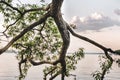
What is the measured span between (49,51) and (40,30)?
1429 mm

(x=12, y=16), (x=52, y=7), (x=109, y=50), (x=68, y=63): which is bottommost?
(x=68, y=63)

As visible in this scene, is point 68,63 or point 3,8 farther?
point 68,63

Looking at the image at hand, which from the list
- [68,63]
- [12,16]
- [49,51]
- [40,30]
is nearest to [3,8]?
[12,16]

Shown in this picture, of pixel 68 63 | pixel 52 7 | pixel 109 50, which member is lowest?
pixel 68 63

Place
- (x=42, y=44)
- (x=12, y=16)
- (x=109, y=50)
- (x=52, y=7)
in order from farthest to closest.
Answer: (x=42, y=44) → (x=12, y=16) → (x=109, y=50) → (x=52, y=7)

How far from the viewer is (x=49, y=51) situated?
1927 cm

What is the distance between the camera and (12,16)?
17.8 meters

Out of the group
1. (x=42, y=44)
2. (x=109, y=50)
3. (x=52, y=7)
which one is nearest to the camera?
(x=52, y=7)

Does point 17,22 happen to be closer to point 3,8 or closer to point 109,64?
point 3,8

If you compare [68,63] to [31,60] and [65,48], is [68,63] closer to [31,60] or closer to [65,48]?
[31,60]

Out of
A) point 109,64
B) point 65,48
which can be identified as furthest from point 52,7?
point 109,64

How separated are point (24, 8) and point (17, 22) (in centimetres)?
139

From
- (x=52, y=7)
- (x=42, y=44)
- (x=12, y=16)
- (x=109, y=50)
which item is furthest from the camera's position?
(x=42, y=44)

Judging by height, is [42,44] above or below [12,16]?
below
